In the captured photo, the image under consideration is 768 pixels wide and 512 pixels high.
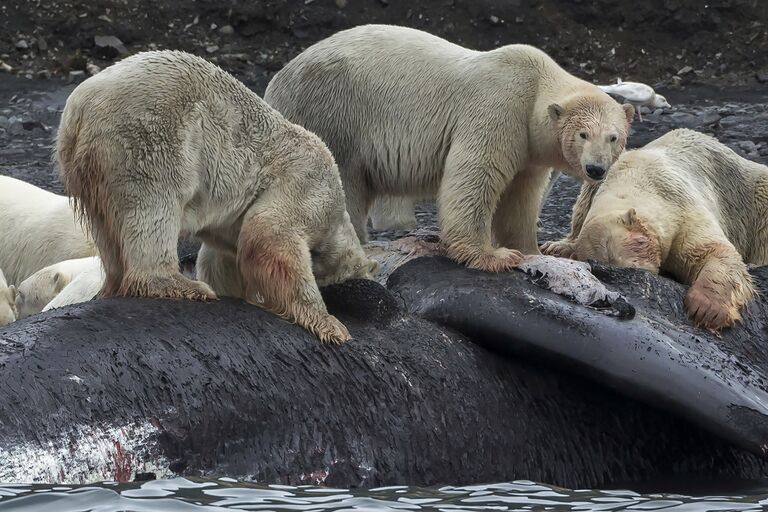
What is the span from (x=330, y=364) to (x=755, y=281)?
3161 millimetres

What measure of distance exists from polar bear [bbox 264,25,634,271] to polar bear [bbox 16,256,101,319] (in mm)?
1981

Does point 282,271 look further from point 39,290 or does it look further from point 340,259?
point 39,290

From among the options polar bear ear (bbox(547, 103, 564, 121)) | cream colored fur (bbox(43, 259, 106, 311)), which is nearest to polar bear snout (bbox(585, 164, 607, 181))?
polar bear ear (bbox(547, 103, 564, 121))

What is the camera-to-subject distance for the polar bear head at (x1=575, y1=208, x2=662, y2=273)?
944 centimetres

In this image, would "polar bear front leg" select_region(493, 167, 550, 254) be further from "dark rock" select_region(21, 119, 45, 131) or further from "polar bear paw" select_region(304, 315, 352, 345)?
"dark rock" select_region(21, 119, 45, 131)

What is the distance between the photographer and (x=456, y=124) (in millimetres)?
10266

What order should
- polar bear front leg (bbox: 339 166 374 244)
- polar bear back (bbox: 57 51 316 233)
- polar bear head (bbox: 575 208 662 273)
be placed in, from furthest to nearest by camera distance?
→ polar bear front leg (bbox: 339 166 374 244)
polar bear head (bbox: 575 208 662 273)
polar bear back (bbox: 57 51 316 233)

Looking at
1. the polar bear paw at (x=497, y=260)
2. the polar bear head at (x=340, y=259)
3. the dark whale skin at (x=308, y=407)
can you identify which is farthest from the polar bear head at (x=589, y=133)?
the polar bear head at (x=340, y=259)

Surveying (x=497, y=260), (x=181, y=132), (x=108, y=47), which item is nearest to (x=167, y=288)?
(x=181, y=132)

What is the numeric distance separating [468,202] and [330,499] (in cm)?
350

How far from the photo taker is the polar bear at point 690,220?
9.08 metres

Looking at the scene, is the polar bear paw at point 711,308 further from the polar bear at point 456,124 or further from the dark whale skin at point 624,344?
the polar bear at point 456,124

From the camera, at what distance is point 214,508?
6.23m

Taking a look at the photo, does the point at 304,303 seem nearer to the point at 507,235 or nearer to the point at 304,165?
the point at 304,165
